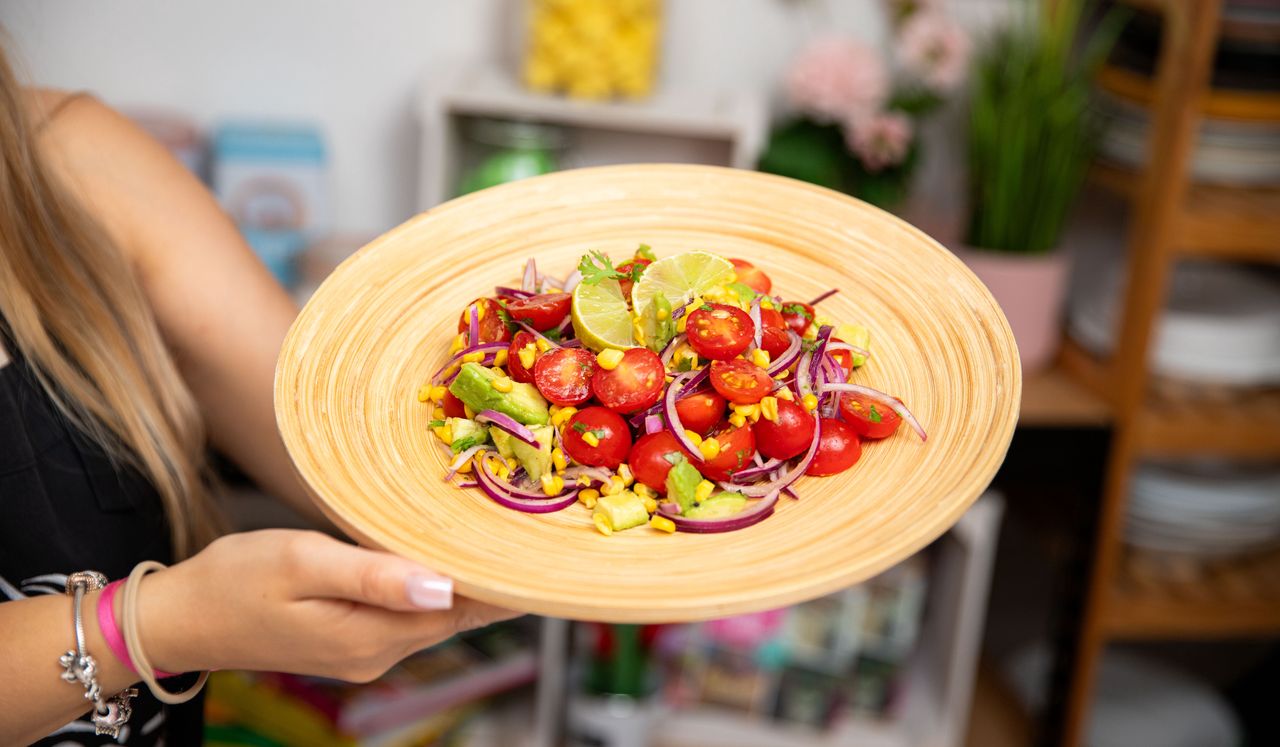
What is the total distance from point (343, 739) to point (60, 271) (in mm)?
951

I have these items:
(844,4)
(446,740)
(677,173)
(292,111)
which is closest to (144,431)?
(677,173)

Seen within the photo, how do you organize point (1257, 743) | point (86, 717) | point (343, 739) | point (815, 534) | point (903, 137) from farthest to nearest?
point (1257, 743) < point (903, 137) < point (343, 739) < point (86, 717) < point (815, 534)

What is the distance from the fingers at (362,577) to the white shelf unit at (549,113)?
117 centimetres

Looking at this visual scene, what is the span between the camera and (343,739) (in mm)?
1744

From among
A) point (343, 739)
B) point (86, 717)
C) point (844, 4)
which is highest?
point (844, 4)

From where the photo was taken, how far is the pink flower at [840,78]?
6.07ft

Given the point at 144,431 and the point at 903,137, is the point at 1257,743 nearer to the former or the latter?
the point at 903,137

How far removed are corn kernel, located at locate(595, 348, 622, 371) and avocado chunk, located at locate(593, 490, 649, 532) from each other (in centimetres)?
11

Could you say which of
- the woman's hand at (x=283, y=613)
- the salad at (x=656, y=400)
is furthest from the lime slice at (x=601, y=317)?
the woman's hand at (x=283, y=613)

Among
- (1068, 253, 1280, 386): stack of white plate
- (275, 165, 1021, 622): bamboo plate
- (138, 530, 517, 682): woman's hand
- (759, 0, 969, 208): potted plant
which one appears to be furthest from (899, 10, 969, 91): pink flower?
(138, 530, 517, 682): woman's hand

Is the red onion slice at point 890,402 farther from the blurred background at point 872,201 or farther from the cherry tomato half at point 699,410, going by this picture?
the blurred background at point 872,201

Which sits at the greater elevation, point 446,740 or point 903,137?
point 903,137

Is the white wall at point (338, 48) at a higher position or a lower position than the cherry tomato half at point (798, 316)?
higher

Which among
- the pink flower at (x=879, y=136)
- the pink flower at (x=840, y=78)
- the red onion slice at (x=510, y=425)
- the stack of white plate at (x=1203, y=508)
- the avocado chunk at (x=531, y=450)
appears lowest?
the stack of white plate at (x=1203, y=508)
